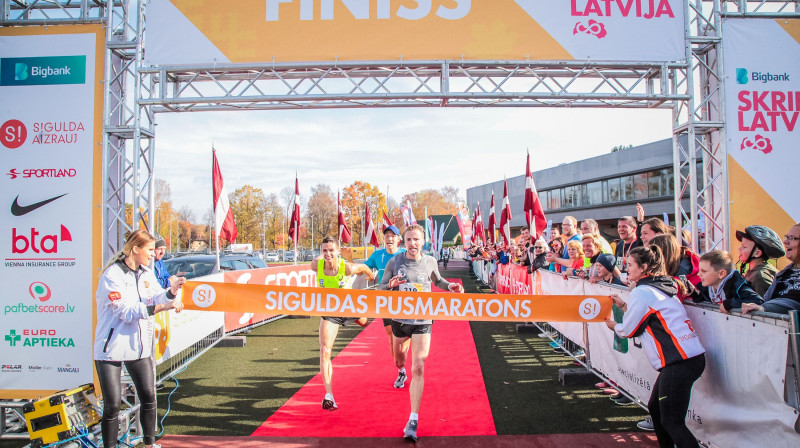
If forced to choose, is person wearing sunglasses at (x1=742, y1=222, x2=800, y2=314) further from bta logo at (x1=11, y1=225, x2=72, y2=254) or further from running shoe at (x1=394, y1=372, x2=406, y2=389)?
bta logo at (x1=11, y1=225, x2=72, y2=254)

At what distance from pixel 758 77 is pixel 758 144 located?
0.97m

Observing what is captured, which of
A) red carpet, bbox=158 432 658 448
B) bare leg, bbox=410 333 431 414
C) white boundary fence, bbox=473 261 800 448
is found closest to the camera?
white boundary fence, bbox=473 261 800 448

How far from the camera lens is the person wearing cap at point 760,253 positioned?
13.1 feet

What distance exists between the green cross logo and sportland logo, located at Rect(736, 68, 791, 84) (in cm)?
1007

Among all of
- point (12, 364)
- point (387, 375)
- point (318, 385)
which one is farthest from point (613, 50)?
point (12, 364)

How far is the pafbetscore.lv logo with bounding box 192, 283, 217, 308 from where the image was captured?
4.97m

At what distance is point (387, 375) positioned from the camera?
281 inches

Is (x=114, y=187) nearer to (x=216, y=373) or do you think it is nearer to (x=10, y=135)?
(x=10, y=135)

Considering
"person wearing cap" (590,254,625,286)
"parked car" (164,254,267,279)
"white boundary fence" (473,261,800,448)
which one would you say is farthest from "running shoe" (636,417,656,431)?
"parked car" (164,254,267,279)

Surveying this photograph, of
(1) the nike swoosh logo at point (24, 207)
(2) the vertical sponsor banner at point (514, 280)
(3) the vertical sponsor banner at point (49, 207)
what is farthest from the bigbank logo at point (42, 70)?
(2) the vertical sponsor banner at point (514, 280)

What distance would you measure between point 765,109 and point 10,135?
396 inches

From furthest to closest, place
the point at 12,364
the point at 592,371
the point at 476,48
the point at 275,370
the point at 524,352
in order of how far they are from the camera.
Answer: the point at 524,352 < the point at 275,370 < the point at 476,48 < the point at 592,371 < the point at 12,364

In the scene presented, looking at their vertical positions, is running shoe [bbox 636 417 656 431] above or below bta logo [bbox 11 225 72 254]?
below

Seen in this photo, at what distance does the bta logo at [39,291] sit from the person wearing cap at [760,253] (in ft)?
24.1
